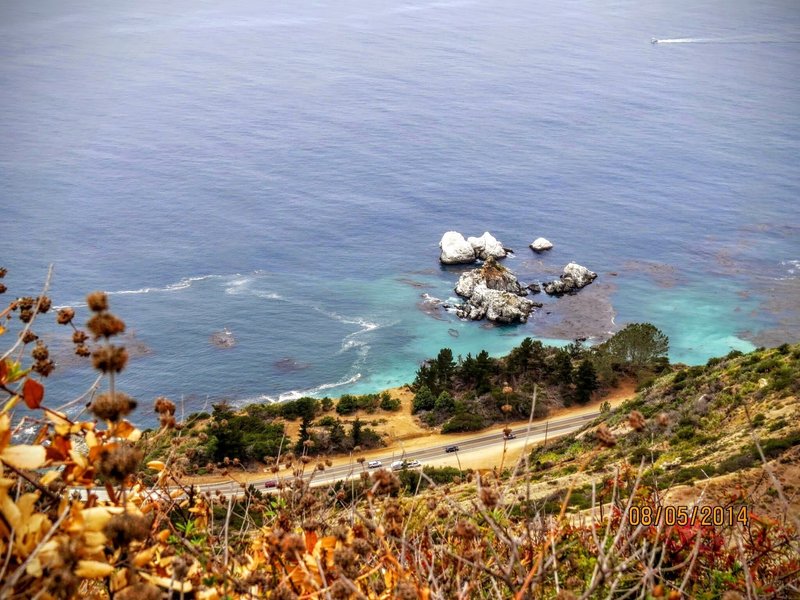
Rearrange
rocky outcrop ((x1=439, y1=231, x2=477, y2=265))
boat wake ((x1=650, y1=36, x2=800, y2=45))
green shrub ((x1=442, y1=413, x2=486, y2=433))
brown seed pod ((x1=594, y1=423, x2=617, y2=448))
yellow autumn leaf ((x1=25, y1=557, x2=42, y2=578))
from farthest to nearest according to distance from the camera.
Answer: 1. boat wake ((x1=650, y1=36, x2=800, y2=45))
2. rocky outcrop ((x1=439, y1=231, x2=477, y2=265))
3. green shrub ((x1=442, y1=413, x2=486, y2=433))
4. brown seed pod ((x1=594, y1=423, x2=617, y2=448))
5. yellow autumn leaf ((x1=25, y1=557, x2=42, y2=578))

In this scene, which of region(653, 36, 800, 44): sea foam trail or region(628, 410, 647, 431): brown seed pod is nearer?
region(628, 410, 647, 431): brown seed pod

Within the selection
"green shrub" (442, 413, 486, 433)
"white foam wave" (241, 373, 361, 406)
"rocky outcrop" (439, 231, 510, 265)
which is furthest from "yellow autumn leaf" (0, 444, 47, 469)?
"rocky outcrop" (439, 231, 510, 265)

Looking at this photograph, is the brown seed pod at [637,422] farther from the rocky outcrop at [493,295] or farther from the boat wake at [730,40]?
the boat wake at [730,40]

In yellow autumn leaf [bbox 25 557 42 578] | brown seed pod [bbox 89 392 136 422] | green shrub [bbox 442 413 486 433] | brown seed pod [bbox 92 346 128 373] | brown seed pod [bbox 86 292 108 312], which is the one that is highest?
brown seed pod [bbox 86 292 108 312]

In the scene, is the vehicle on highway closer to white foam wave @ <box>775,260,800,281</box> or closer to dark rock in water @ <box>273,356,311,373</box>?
dark rock in water @ <box>273,356,311,373</box>

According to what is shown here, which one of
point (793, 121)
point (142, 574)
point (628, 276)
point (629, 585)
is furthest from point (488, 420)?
point (793, 121)

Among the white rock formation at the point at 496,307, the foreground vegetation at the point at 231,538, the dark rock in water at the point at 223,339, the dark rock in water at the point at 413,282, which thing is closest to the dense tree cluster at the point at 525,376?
the white rock formation at the point at 496,307
